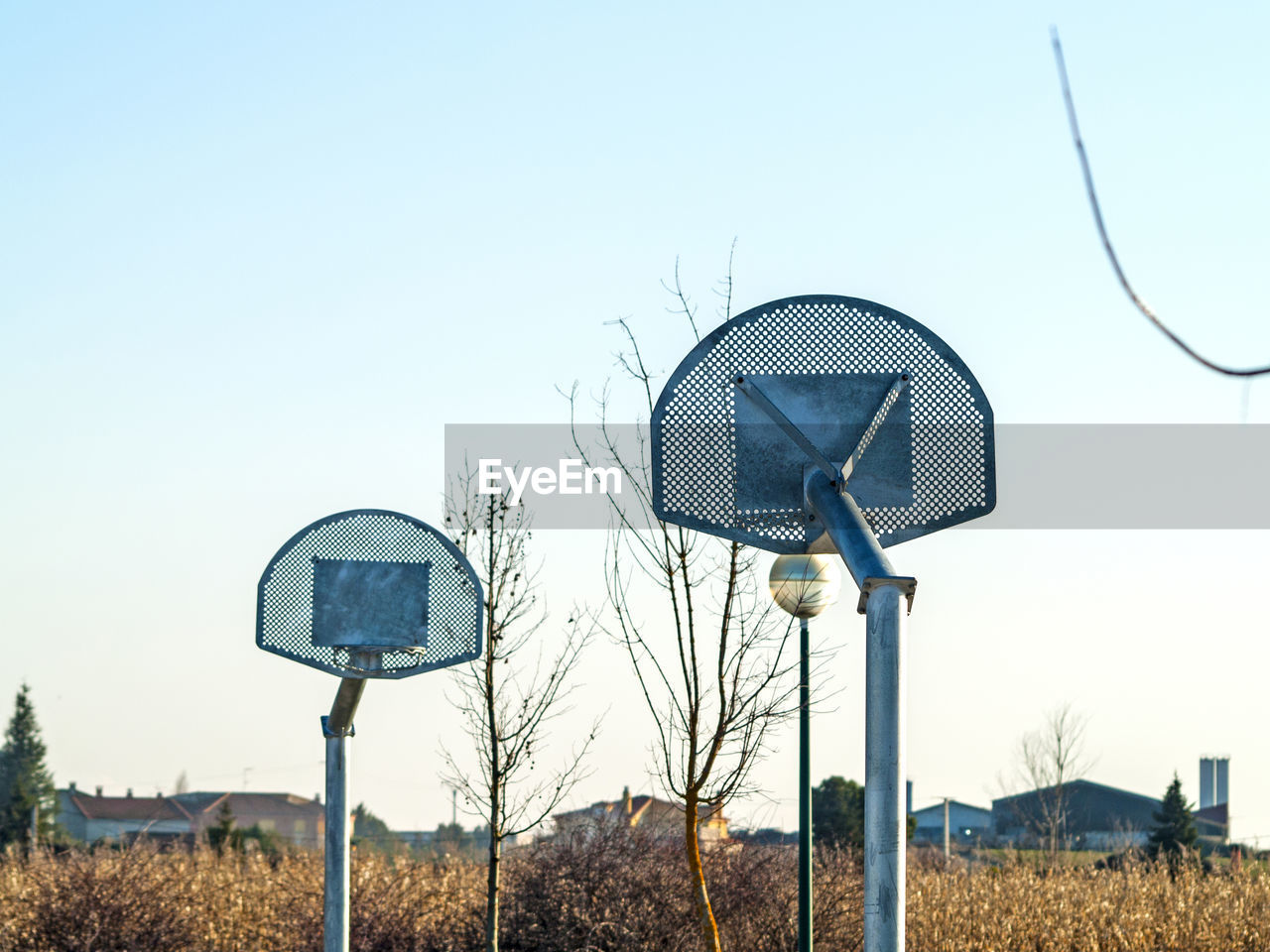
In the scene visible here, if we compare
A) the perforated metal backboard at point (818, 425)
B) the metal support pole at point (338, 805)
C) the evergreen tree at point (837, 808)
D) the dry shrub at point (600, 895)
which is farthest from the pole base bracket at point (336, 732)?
the evergreen tree at point (837, 808)

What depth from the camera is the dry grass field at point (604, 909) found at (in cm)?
1238

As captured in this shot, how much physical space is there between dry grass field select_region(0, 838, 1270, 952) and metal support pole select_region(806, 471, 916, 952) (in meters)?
9.27

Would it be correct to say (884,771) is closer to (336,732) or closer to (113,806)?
(336,732)

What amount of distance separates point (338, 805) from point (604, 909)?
5115 millimetres

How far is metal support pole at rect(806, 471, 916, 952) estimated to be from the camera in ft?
10.5

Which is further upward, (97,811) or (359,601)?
(359,601)

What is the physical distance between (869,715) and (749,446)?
2.86ft

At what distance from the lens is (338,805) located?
7.77 metres

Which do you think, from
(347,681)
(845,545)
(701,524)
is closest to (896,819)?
(845,545)

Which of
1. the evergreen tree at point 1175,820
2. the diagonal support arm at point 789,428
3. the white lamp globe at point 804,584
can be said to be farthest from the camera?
the evergreen tree at point 1175,820

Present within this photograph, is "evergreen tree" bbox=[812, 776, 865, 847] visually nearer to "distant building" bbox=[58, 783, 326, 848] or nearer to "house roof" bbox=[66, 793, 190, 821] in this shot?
"distant building" bbox=[58, 783, 326, 848]

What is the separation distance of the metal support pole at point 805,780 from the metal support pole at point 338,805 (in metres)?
2.53

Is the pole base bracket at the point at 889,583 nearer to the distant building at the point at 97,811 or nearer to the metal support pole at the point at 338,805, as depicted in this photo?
the metal support pole at the point at 338,805

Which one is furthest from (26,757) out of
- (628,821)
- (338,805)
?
(338,805)
